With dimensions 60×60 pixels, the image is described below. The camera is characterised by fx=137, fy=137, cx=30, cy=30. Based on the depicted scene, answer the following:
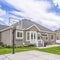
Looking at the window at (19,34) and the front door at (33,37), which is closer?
the window at (19,34)

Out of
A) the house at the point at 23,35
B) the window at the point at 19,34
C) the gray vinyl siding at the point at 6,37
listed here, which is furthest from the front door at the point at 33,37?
the gray vinyl siding at the point at 6,37

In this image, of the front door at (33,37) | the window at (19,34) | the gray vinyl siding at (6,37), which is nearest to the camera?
the gray vinyl siding at (6,37)

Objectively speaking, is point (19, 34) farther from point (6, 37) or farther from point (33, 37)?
point (33, 37)

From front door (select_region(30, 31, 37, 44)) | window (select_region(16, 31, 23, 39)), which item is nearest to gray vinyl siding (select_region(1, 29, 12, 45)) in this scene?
window (select_region(16, 31, 23, 39))

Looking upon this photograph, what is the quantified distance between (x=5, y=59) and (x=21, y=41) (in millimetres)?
16612

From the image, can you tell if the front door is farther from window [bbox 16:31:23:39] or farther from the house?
window [bbox 16:31:23:39]

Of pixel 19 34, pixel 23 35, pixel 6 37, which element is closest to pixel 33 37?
pixel 23 35

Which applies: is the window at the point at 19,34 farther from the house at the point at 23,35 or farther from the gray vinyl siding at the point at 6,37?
the gray vinyl siding at the point at 6,37

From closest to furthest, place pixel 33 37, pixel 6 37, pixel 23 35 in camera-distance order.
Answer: pixel 6 37 → pixel 23 35 → pixel 33 37

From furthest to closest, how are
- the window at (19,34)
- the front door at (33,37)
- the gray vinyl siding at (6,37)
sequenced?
the front door at (33,37) → the window at (19,34) → the gray vinyl siding at (6,37)

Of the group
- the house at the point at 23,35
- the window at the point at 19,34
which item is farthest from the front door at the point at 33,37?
the window at the point at 19,34

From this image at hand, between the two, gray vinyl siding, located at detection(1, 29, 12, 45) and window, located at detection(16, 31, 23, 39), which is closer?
gray vinyl siding, located at detection(1, 29, 12, 45)

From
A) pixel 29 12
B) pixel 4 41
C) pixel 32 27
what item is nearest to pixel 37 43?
pixel 32 27

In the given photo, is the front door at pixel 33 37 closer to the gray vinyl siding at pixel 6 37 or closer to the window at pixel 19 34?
the window at pixel 19 34
